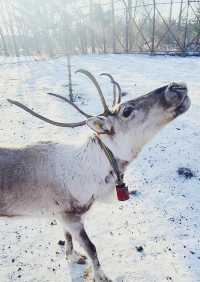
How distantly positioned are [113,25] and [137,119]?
1459 centimetres

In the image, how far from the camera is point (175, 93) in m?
2.70

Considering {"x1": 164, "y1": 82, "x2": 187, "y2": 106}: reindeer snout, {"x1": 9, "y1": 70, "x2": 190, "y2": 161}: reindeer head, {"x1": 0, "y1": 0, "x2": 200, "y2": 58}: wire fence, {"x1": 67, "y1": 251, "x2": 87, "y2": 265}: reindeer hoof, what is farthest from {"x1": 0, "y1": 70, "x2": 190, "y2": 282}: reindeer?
{"x1": 0, "y1": 0, "x2": 200, "y2": 58}: wire fence

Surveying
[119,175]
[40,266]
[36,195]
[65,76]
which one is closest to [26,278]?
[40,266]

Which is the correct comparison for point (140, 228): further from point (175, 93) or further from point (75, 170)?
point (175, 93)

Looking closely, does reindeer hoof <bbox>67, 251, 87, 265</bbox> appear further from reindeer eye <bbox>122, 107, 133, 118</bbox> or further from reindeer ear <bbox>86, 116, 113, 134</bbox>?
reindeer eye <bbox>122, 107, 133, 118</bbox>

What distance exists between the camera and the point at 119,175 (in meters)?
2.96

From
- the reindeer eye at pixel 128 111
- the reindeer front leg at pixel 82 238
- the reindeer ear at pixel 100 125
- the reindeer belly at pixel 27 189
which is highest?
the reindeer eye at pixel 128 111

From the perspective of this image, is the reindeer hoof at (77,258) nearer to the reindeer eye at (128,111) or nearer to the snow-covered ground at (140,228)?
the snow-covered ground at (140,228)

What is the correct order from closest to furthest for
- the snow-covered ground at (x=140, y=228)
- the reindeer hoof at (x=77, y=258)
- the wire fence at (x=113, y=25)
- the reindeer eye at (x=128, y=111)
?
the reindeer eye at (x=128, y=111)
the snow-covered ground at (x=140, y=228)
the reindeer hoof at (x=77, y=258)
the wire fence at (x=113, y=25)

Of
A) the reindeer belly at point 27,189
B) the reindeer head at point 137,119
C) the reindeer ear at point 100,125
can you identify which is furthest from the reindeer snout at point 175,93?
the reindeer belly at point 27,189

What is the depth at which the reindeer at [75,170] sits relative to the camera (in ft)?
Answer: 9.38

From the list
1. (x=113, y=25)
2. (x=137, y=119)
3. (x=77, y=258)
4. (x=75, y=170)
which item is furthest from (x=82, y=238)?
(x=113, y=25)

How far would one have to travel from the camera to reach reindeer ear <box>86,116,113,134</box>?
2709 mm

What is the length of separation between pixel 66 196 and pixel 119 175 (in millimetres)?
513
